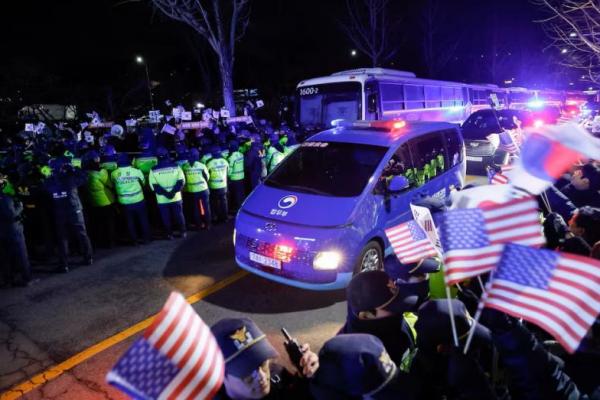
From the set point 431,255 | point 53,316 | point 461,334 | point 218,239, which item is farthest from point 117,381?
point 218,239

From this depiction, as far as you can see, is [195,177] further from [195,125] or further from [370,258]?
[195,125]

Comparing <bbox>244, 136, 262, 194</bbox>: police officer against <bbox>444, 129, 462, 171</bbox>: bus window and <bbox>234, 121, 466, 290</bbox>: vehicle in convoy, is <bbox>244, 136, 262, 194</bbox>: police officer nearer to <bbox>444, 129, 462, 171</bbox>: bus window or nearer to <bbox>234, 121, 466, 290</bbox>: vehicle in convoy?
<bbox>234, 121, 466, 290</bbox>: vehicle in convoy

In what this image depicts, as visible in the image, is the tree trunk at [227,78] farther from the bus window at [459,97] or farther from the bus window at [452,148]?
the bus window at [452,148]

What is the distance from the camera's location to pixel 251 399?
2.10m

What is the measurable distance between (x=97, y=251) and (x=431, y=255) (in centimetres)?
608

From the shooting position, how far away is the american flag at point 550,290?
6.68ft

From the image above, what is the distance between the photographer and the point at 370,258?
5324 millimetres

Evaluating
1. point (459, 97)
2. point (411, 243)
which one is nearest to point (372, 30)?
point (459, 97)

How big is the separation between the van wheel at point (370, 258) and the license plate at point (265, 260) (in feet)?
3.16

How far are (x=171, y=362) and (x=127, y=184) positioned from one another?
607 centimetres

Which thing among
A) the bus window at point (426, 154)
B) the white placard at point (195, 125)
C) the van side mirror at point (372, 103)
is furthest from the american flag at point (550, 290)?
the white placard at point (195, 125)

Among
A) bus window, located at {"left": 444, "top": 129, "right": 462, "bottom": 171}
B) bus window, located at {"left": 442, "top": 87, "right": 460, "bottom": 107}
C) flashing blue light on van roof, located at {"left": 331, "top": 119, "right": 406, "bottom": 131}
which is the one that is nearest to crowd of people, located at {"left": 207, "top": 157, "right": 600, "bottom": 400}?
flashing blue light on van roof, located at {"left": 331, "top": 119, "right": 406, "bottom": 131}

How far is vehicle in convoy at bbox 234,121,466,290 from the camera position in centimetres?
481

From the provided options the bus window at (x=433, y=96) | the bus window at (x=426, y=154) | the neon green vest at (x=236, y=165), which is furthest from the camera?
the bus window at (x=433, y=96)
